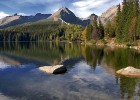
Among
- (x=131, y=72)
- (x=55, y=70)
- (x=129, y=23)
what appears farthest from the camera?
(x=129, y=23)

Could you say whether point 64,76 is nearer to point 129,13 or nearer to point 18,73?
point 18,73

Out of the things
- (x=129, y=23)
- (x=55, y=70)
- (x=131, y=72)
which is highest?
(x=129, y=23)

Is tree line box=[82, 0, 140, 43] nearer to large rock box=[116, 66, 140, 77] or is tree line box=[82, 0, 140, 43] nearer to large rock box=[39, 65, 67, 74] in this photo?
large rock box=[39, 65, 67, 74]

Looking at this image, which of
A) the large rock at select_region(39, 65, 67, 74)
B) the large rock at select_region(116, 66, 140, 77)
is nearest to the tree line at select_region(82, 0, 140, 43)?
the large rock at select_region(39, 65, 67, 74)

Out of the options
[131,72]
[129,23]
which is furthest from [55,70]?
[129,23]

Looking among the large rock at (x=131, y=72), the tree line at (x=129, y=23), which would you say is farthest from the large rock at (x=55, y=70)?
the tree line at (x=129, y=23)

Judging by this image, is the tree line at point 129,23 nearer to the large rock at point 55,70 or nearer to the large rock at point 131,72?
the large rock at point 55,70

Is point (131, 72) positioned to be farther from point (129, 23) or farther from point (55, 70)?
point (129, 23)

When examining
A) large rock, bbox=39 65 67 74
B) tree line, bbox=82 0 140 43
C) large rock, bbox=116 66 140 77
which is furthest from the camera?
tree line, bbox=82 0 140 43

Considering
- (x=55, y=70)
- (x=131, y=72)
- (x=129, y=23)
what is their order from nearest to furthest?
(x=131, y=72) → (x=55, y=70) → (x=129, y=23)

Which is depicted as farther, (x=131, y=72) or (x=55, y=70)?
(x=55, y=70)

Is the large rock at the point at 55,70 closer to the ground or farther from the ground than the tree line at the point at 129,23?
closer to the ground

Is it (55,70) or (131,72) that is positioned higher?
(131,72)

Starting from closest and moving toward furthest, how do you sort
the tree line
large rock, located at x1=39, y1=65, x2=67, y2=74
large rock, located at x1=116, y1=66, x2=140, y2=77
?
1. large rock, located at x1=116, y1=66, x2=140, y2=77
2. large rock, located at x1=39, y1=65, x2=67, y2=74
3. the tree line
